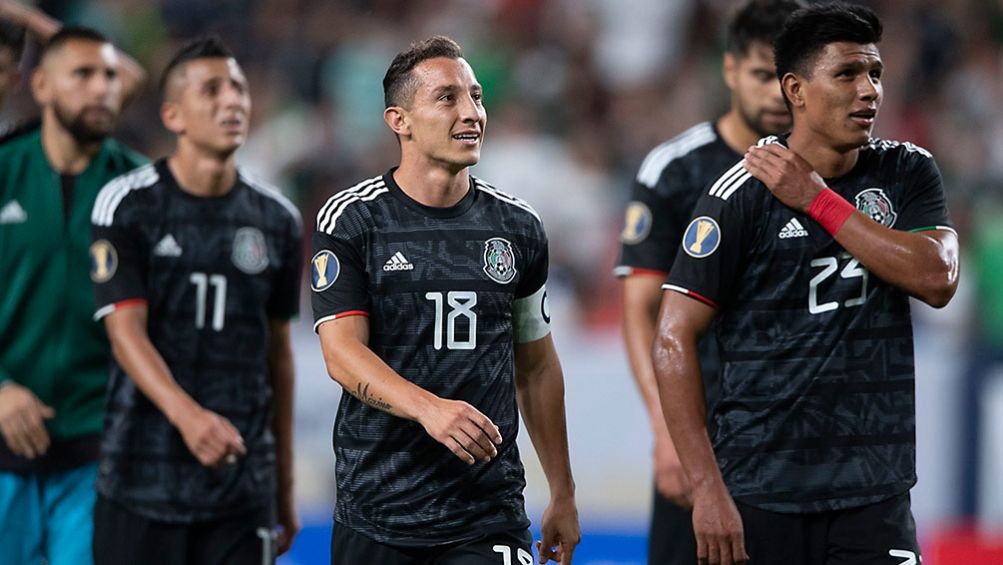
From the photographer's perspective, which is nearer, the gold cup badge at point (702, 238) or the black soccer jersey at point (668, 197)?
the gold cup badge at point (702, 238)

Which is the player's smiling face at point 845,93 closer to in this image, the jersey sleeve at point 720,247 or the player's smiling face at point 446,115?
the jersey sleeve at point 720,247

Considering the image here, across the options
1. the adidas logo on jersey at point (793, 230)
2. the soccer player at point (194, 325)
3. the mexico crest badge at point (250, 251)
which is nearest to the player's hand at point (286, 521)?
the soccer player at point (194, 325)

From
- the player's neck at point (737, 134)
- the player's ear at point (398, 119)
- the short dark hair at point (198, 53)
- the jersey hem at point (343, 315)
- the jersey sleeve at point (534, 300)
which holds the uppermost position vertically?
the short dark hair at point (198, 53)

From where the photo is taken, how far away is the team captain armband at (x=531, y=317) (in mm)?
4863

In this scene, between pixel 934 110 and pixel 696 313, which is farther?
pixel 934 110

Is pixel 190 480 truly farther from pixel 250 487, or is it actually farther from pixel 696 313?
pixel 696 313

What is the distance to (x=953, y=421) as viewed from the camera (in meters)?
9.18

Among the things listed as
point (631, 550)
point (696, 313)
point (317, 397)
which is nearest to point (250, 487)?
point (696, 313)

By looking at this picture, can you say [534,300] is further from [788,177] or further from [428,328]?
[788,177]

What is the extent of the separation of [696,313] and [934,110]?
839 cm

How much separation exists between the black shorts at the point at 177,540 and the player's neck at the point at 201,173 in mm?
1291

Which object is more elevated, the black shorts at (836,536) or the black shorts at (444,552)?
the black shorts at (836,536)

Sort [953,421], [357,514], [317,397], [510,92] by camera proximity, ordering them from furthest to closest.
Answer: [510,92]
[317,397]
[953,421]
[357,514]

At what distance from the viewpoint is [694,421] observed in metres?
4.65
